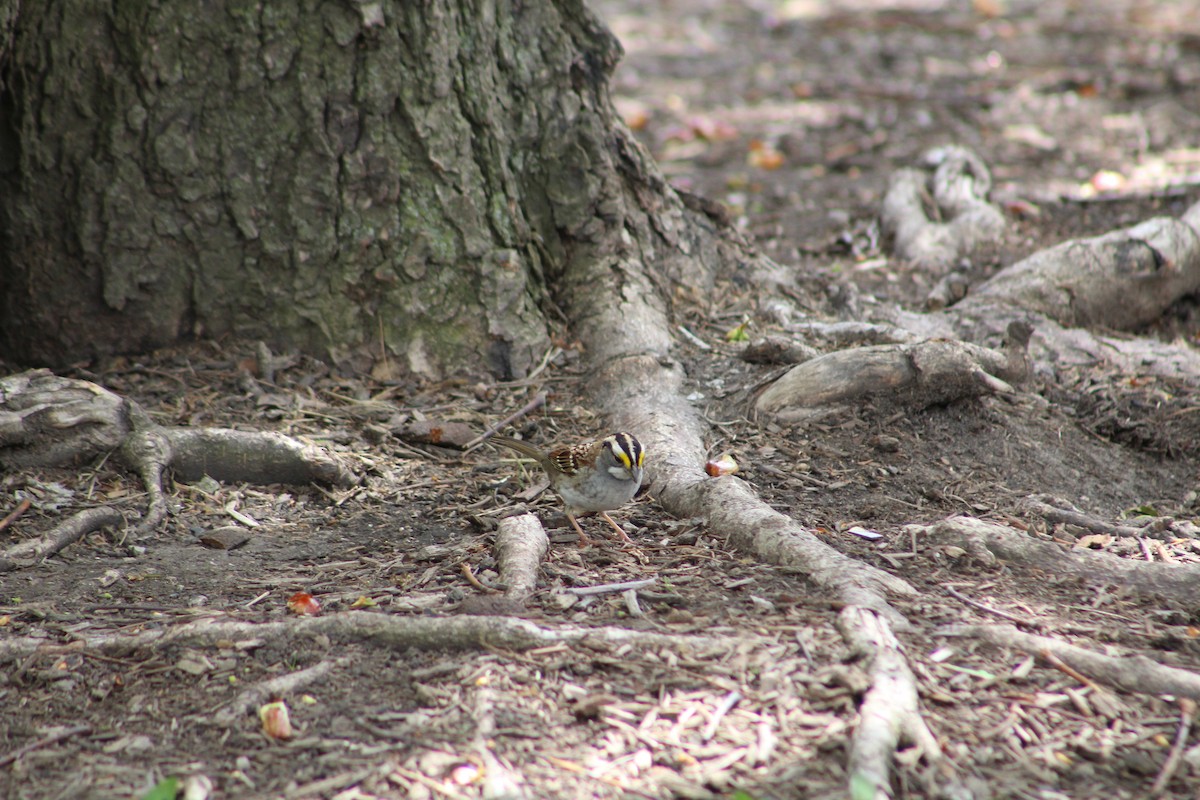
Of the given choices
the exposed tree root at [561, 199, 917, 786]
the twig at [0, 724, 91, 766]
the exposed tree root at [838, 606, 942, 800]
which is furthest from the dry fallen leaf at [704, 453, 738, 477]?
the twig at [0, 724, 91, 766]

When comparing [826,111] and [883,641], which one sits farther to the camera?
[826,111]

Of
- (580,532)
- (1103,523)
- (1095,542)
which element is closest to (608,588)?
(580,532)

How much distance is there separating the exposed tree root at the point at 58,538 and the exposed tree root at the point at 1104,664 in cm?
349

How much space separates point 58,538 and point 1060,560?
4.09 meters

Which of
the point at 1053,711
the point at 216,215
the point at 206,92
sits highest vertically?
the point at 206,92

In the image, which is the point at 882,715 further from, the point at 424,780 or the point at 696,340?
the point at 696,340

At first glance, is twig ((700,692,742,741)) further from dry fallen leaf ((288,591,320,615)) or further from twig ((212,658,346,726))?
dry fallen leaf ((288,591,320,615))

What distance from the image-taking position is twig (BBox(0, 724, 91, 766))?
3094mm

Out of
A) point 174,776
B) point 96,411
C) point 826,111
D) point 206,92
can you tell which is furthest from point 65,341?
point 826,111

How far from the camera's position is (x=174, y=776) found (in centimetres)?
296

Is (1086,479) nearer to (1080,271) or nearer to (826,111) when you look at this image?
(1080,271)

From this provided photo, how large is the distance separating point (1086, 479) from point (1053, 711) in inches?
88.8

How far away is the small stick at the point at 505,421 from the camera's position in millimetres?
5513

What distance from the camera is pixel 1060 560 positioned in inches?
165
